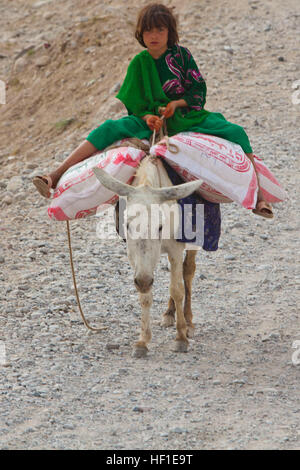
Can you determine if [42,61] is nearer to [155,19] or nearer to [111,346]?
[155,19]

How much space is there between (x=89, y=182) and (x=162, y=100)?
83 cm

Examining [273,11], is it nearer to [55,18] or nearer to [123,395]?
[55,18]

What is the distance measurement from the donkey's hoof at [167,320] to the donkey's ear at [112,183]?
1.68 metres

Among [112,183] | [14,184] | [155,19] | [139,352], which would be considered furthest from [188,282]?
[14,184]

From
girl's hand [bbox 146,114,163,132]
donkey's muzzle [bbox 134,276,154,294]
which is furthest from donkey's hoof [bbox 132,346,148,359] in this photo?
girl's hand [bbox 146,114,163,132]

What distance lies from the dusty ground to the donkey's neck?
51.8 inches

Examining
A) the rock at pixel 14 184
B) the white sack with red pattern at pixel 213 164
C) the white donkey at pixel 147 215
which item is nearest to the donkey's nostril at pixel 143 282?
the white donkey at pixel 147 215

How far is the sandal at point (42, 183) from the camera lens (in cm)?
578

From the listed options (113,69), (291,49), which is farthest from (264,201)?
(291,49)

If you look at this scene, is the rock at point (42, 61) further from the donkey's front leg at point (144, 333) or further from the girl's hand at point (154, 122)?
the donkey's front leg at point (144, 333)

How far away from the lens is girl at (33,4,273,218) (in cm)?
585

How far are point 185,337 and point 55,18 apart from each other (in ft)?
35.3

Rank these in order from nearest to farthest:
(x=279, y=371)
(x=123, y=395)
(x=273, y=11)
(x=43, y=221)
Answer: (x=123, y=395)
(x=279, y=371)
(x=43, y=221)
(x=273, y=11)

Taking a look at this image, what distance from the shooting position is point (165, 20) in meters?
5.72
